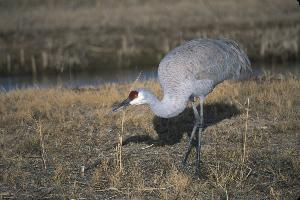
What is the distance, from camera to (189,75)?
761 centimetres

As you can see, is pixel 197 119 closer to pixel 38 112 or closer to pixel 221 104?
pixel 221 104

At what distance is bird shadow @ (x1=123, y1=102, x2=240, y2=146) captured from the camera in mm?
9078

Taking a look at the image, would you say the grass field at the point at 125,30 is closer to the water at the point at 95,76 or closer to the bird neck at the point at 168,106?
the water at the point at 95,76

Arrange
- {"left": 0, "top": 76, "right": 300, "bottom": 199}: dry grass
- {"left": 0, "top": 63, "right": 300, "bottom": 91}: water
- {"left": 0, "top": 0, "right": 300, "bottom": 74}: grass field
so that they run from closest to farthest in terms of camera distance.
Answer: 1. {"left": 0, "top": 76, "right": 300, "bottom": 199}: dry grass
2. {"left": 0, "top": 63, "right": 300, "bottom": 91}: water
3. {"left": 0, "top": 0, "right": 300, "bottom": 74}: grass field

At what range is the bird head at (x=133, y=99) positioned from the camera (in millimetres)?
7199

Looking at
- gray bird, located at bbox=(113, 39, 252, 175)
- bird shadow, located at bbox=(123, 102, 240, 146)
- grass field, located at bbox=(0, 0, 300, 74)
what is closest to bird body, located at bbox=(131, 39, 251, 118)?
gray bird, located at bbox=(113, 39, 252, 175)

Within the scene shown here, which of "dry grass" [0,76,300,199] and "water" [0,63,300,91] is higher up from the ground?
"dry grass" [0,76,300,199]

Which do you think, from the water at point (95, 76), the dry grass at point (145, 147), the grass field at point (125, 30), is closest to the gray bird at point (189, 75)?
the dry grass at point (145, 147)

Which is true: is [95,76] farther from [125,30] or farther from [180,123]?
[180,123]

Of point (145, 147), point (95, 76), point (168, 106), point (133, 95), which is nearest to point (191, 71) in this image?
point (168, 106)

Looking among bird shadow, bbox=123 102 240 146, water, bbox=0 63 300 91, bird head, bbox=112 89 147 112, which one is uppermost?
bird head, bbox=112 89 147 112

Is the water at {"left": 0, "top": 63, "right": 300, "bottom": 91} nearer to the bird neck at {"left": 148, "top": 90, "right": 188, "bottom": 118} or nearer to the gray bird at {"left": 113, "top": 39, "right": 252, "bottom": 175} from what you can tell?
the gray bird at {"left": 113, "top": 39, "right": 252, "bottom": 175}

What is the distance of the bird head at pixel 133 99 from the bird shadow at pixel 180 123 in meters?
1.68

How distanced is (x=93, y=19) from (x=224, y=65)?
20.4 metres
